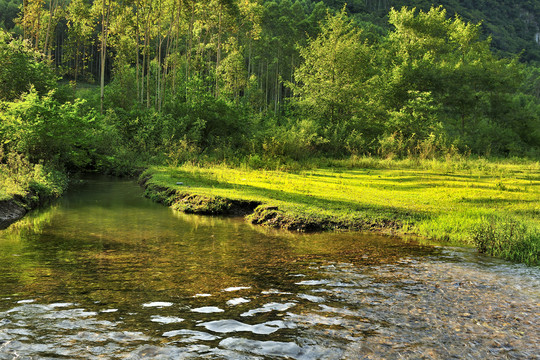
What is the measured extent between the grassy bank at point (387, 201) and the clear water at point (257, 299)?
1029 millimetres

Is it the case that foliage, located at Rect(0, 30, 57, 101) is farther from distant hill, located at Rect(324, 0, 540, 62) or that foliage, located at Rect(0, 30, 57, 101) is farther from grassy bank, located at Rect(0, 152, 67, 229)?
distant hill, located at Rect(324, 0, 540, 62)

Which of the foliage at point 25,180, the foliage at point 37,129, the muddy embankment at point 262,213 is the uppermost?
the foliage at point 37,129

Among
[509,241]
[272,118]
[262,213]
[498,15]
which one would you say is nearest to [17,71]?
[262,213]

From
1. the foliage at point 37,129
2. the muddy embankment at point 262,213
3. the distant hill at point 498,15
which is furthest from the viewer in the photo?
the distant hill at point 498,15

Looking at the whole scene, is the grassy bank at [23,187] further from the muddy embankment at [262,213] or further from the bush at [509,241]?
the bush at [509,241]

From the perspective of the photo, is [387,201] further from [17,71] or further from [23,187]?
[17,71]

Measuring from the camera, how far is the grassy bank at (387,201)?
9.31 meters

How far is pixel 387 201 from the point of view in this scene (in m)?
13.4

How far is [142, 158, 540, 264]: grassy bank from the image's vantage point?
30.6ft

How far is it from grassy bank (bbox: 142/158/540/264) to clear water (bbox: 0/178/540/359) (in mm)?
1029

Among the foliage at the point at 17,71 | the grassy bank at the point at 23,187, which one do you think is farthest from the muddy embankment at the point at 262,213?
the foliage at the point at 17,71

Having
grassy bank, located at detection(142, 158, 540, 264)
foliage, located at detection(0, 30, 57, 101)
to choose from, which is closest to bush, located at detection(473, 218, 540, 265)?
grassy bank, located at detection(142, 158, 540, 264)

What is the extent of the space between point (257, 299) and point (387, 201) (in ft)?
28.9

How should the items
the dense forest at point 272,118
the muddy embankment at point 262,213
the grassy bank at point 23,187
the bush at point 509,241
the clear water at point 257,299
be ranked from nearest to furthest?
the clear water at point 257,299
the bush at point 509,241
the muddy embankment at point 262,213
the grassy bank at point 23,187
the dense forest at point 272,118
